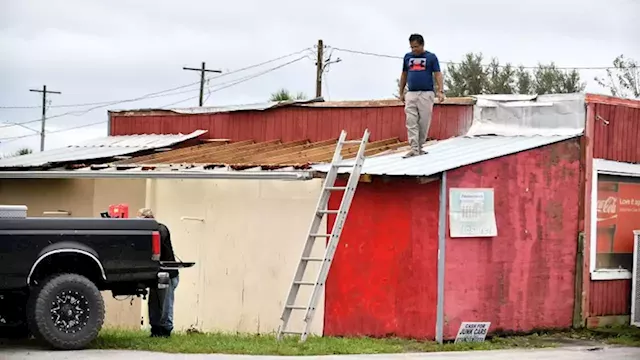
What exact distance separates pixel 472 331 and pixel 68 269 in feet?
18.4

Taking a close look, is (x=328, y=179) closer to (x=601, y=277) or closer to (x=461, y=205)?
(x=461, y=205)

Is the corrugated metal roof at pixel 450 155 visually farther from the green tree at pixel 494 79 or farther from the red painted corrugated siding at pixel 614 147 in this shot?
the green tree at pixel 494 79

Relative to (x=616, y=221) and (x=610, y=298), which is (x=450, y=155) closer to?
(x=616, y=221)

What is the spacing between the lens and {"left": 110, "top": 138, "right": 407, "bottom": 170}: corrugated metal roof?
57.5 feet

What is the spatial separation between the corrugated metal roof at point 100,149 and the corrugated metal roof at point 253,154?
2.39 ft

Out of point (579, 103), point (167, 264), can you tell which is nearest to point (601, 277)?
point (579, 103)

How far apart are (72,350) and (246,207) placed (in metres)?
4.52

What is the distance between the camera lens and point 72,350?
44.3 feet

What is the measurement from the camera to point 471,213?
15.8 m

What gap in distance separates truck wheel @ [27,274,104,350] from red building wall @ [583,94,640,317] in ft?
24.8

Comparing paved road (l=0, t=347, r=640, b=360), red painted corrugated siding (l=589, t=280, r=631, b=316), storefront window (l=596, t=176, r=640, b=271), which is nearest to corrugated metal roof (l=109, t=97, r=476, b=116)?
storefront window (l=596, t=176, r=640, b=271)

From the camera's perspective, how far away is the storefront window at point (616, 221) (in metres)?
17.5

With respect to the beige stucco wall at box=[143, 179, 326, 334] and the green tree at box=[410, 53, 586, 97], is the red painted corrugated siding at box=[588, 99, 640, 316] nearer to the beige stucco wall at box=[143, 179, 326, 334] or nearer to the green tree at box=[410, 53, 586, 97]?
the beige stucco wall at box=[143, 179, 326, 334]

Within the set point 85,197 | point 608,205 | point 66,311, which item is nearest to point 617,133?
point 608,205
